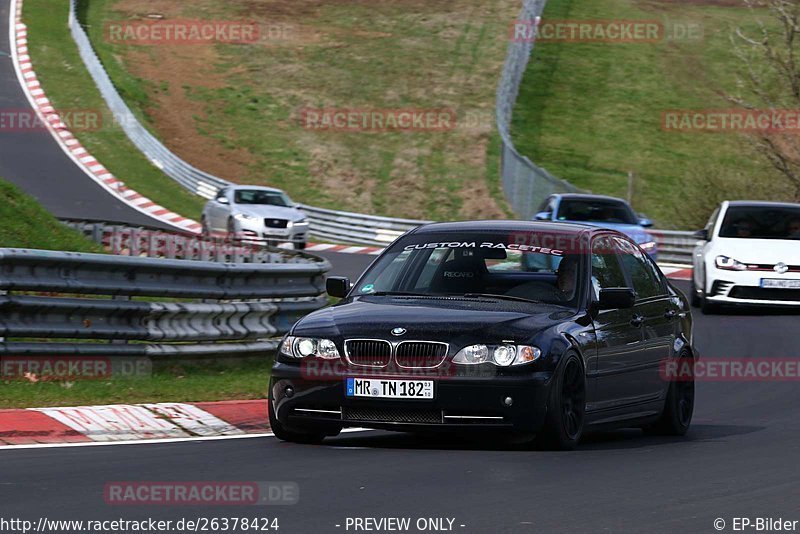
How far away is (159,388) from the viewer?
1184 cm

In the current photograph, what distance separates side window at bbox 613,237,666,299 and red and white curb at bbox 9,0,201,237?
24.6 meters

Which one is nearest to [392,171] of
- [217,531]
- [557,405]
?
[557,405]

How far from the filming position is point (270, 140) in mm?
48156

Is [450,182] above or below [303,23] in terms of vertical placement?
below

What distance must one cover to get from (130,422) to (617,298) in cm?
324

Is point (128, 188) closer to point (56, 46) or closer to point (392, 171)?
point (392, 171)

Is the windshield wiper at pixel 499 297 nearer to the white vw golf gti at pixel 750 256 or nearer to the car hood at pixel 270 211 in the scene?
the white vw golf gti at pixel 750 256

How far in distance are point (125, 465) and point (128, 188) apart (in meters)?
31.4

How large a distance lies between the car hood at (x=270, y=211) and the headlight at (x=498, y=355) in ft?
76.1

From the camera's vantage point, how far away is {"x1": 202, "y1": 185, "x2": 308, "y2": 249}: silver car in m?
32.0

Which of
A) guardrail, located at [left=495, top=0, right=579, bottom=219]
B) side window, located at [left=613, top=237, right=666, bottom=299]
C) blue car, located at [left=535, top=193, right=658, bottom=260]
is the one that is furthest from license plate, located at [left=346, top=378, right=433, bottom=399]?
guardrail, located at [left=495, top=0, right=579, bottom=219]

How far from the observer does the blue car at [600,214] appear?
25312 mm

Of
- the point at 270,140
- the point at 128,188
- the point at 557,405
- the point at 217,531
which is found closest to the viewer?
the point at 217,531

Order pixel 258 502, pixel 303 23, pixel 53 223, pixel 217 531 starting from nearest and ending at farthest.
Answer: pixel 217 531
pixel 258 502
pixel 53 223
pixel 303 23
